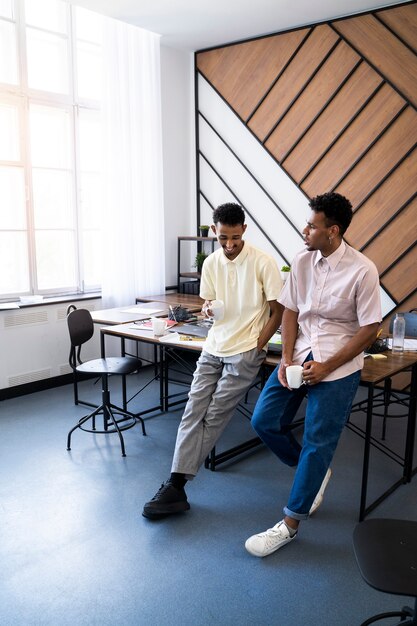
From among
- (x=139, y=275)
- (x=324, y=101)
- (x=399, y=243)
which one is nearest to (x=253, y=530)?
(x=399, y=243)

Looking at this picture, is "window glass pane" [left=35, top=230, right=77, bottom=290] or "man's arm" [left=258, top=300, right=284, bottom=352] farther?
"window glass pane" [left=35, top=230, right=77, bottom=290]

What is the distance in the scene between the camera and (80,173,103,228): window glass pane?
4.75m

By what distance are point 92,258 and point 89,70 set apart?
166 centimetres

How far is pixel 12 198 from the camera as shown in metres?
4.29

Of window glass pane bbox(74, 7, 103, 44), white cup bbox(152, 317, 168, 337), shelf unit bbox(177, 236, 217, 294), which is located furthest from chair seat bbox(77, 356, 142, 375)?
window glass pane bbox(74, 7, 103, 44)

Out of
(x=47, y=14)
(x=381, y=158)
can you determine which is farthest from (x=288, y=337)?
(x=47, y=14)

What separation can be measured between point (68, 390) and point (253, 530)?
97.6 inches

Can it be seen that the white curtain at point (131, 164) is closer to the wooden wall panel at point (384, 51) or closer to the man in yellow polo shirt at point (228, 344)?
the wooden wall panel at point (384, 51)

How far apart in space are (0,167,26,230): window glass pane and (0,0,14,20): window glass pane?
1.13 metres

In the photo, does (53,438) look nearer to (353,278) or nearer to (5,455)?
(5,455)

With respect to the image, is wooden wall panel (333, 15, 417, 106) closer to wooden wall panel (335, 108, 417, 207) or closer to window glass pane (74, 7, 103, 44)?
wooden wall panel (335, 108, 417, 207)

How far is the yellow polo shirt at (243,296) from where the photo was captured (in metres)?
2.59

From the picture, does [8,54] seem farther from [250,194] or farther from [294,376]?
[294,376]

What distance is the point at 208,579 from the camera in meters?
2.02
